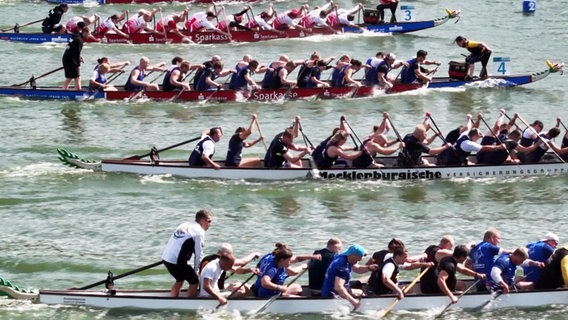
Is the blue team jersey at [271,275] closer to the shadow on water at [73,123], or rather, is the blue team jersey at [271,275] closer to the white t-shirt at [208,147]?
the white t-shirt at [208,147]

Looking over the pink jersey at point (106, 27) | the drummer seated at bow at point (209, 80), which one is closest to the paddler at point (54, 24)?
the pink jersey at point (106, 27)

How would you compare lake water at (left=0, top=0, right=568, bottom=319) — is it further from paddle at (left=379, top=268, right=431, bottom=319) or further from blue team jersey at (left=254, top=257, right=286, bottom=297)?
blue team jersey at (left=254, top=257, right=286, bottom=297)

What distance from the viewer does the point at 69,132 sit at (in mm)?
34625

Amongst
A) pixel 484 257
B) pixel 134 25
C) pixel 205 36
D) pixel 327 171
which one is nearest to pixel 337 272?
pixel 484 257

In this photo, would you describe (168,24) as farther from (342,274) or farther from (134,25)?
(342,274)

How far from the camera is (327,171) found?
95.4 feet

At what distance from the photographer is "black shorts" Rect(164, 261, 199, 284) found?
67.7 feet

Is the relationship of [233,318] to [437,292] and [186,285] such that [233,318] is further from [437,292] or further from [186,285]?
[437,292]

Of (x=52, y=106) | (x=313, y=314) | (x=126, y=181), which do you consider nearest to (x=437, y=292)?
(x=313, y=314)

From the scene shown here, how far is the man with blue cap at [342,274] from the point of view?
20.6 meters

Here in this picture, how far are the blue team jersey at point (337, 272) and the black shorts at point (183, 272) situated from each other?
2110 mm

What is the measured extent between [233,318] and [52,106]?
17.7 meters

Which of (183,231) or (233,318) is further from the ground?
(183,231)

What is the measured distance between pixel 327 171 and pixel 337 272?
329 inches
